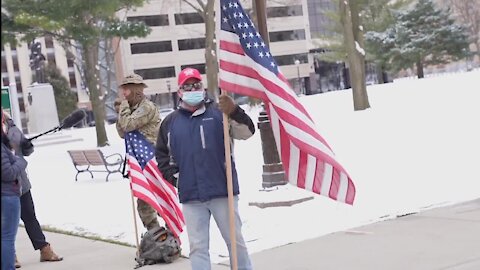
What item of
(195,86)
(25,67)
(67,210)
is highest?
(25,67)

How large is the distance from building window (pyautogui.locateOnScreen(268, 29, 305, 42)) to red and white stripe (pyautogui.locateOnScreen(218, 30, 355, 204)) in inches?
3432

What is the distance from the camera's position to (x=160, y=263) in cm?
732

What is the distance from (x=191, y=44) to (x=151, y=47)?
5.52m

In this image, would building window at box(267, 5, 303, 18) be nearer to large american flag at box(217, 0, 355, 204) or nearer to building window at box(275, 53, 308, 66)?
building window at box(275, 53, 308, 66)

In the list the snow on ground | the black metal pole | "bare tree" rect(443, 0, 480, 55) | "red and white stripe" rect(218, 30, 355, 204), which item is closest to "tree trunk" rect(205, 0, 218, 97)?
the snow on ground

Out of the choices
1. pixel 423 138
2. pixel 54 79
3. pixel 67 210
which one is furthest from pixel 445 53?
pixel 54 79

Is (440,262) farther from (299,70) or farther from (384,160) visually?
(299,70)

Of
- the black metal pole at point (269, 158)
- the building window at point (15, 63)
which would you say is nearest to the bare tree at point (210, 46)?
the black metal pole at point (269, 158)

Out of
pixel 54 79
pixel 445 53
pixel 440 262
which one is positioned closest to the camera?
pixel 440 262

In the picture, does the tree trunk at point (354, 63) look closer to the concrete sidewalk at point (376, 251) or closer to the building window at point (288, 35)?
the concrete sidewalk at point (376, 251)

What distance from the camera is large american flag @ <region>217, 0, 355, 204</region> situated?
4898 millimetres

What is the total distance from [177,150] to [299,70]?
8818 cm

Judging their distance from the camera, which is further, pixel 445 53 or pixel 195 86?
pixel 445 53

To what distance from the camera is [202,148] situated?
488 centimetres
